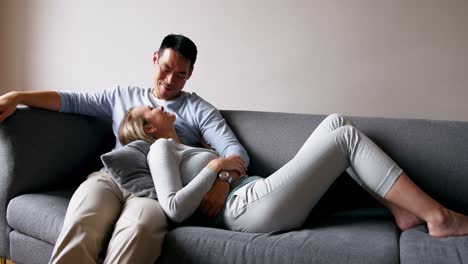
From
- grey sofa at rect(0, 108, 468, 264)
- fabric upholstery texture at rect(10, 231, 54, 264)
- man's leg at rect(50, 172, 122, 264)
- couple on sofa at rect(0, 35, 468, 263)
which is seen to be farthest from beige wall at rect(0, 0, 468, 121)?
fabric upholstery texture at rect(10, 231, 54, 264)

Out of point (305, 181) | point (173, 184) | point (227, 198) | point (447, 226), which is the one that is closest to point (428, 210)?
point (447, 226)

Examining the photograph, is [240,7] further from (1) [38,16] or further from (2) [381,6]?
(1) [38,16]

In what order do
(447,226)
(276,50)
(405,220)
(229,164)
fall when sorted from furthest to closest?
1. (276,50)
2. (229,164)
3. (405,220)
4. (447,226)

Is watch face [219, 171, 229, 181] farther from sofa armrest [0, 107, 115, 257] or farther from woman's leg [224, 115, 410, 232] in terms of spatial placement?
sofa armrest [0, 107, 115, 257]

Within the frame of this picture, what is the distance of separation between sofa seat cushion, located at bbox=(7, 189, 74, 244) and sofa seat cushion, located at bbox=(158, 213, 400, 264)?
1.43 ft

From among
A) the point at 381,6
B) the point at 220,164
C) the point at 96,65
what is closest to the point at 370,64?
the point at 381,6

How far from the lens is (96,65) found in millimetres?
2949

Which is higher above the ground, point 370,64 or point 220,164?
point 370,64

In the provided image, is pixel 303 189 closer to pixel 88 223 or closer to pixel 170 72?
pixel 88 223

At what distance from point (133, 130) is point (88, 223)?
460mm

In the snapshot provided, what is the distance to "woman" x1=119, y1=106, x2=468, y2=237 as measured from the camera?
1.46 metres

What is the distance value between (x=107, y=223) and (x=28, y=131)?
2.02 feet

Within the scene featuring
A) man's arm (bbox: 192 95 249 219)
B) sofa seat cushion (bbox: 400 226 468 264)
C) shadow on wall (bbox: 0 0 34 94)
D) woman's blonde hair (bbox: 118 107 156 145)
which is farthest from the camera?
shadow on wall (bbox: 0 0 34 94)

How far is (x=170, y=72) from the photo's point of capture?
200 cm
